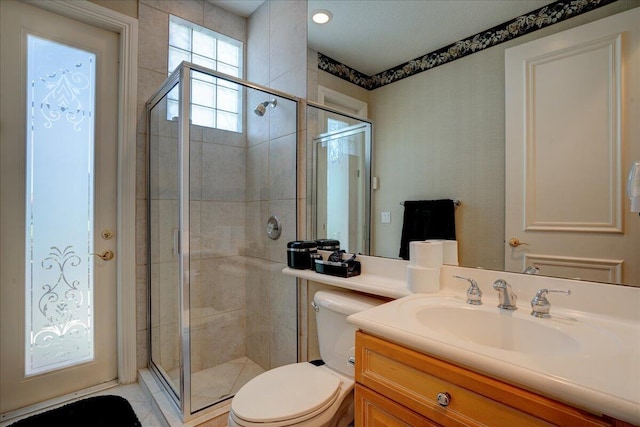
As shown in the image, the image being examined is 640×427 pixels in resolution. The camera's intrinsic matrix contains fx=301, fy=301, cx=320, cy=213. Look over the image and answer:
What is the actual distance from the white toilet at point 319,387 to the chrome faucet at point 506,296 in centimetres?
50

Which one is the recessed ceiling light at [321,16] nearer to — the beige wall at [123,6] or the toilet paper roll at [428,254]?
the beige wall at [123,6]

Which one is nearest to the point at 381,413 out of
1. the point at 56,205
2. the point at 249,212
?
the point at 249,212

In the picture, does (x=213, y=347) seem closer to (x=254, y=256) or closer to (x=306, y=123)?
(x=254, y=256)

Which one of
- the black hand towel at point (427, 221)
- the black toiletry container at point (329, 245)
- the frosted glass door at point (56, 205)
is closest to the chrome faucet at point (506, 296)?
the black hand towel at point (427, 221)

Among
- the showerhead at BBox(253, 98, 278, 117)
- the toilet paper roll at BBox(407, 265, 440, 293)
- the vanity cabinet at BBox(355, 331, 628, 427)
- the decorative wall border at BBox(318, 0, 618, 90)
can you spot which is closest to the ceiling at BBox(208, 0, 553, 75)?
the decorative wall border at BBox(318, 0, 618, 90)

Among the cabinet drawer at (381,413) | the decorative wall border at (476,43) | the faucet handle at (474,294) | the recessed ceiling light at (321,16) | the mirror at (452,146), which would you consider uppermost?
the recessed ceiling light at (321,16)

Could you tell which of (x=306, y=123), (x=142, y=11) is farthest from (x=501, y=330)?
(x=142, y=11)

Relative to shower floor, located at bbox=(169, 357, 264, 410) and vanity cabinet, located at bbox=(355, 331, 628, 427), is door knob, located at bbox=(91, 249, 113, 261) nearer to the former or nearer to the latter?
shower floor, located at bbox=(169, 357, 264, 410)

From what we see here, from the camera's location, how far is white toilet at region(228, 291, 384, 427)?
1.07 metres

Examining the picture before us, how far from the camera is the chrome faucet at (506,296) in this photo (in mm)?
983

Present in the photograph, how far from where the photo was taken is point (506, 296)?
0.99 metres

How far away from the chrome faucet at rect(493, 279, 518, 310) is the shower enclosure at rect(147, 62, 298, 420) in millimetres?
1197

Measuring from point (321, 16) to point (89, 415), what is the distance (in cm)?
249

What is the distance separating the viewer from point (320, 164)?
73.0 inches
